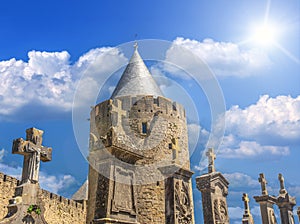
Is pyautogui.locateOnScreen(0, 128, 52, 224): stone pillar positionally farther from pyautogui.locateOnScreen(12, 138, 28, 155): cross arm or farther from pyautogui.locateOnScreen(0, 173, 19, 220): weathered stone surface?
pyautogui.locateOnScreen(0, 173, 19, 220): weathered stone surface

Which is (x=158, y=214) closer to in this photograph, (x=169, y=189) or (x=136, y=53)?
(x=169, y=189)

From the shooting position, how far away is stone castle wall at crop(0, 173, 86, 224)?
35.5 feet

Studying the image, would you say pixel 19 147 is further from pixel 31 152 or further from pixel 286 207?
pixel 286 207

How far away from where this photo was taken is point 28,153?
19.4ft

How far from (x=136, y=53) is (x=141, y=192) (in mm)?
8970

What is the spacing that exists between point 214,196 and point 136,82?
389 inches

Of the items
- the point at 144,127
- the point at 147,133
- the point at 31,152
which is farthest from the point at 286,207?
the point at 31,152

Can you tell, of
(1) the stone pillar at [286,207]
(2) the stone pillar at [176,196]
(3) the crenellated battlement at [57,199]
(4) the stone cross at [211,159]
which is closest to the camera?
(2) the stone pillar at [176,196]

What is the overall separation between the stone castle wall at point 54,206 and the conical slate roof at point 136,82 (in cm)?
564

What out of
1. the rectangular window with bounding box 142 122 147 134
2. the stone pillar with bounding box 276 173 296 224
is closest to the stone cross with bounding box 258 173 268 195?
the stone pillar with bounding box 276 173 296 224

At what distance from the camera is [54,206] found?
1388 cm

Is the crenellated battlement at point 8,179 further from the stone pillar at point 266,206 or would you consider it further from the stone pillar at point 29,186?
the stone pillar at point 266,206

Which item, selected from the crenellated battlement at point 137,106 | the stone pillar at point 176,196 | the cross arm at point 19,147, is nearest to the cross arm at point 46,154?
the cross arm at point 19,147

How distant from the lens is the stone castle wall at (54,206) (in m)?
10.8
